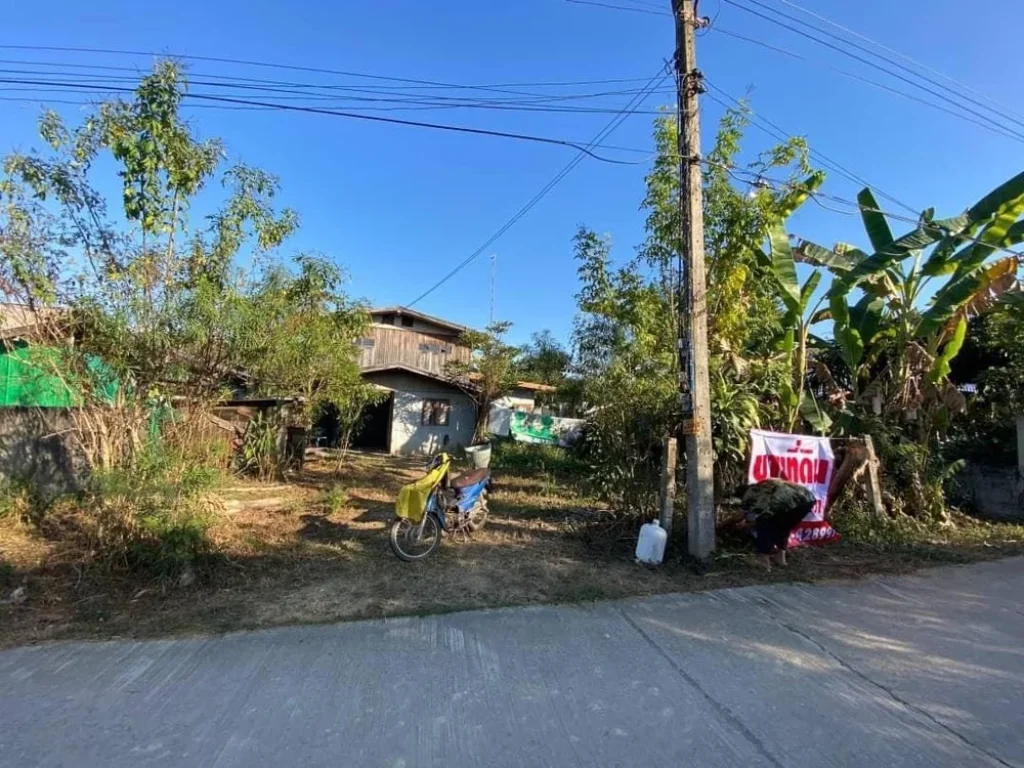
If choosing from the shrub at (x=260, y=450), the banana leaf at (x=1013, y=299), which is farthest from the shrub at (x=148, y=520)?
the banana leaf at (x=1013, y=299)

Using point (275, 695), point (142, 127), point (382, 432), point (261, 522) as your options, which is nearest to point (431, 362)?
point (382, 432)

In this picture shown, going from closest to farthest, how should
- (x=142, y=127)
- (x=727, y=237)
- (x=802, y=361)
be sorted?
(x=142, y=127)
(x=727, y=237)
(x=802, y=361)

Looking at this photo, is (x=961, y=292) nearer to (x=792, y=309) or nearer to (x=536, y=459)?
(x=792, y=309)

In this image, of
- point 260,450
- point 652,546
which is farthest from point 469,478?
point 260,450

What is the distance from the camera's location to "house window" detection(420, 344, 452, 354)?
99.5 feet

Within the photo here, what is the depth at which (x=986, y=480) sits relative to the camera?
10.3m

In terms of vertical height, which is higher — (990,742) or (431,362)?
(431,362)

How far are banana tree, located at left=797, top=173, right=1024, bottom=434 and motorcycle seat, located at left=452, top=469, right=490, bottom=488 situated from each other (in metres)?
5.79

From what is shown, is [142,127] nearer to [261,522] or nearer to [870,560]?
[261,522]

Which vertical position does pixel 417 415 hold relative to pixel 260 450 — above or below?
above

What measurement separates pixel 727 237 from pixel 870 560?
425 centimetres

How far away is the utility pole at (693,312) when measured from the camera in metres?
6.61

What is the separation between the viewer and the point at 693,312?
22.0ft

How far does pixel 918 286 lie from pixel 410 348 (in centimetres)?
2323
